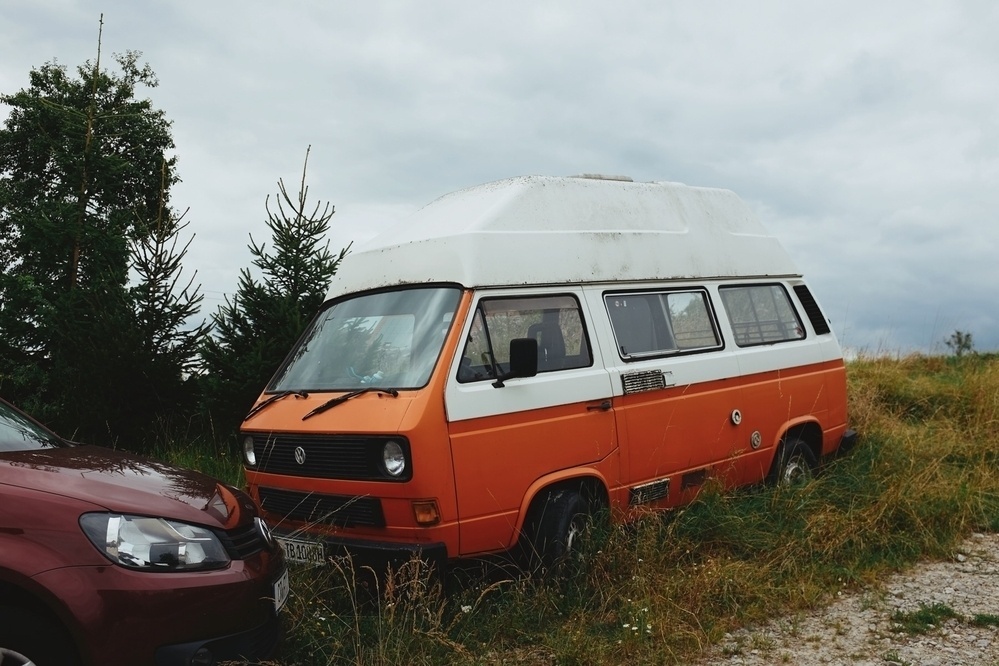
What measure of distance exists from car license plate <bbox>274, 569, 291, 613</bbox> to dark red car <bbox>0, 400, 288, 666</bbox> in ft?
0.04

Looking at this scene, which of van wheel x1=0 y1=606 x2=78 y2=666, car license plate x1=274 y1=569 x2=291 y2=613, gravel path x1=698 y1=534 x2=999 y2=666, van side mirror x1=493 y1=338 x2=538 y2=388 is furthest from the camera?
van side mirror x1=493 y1=338 x2=538 y2=388

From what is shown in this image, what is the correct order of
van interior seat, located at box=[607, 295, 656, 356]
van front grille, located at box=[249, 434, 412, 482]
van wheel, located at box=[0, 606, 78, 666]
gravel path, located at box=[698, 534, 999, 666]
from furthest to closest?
van interior seat, located at box=[607, 295, 656, 356] → van front grille, located at box=[249, 434, 412, 482] → gravel path, located at box=[698, 534, 999, 666] → van wheel, located at box=[0, 606, 78, 666]

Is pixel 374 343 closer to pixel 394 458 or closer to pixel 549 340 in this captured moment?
pixel 394 458

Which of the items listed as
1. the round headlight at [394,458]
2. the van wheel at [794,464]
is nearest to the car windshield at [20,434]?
the round headlight at [394,458]

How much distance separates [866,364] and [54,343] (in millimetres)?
12149

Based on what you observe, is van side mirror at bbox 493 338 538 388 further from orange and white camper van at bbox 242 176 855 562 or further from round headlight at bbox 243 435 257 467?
round headlight at bbox 243 435 257 467

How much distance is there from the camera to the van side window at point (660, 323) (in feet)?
22.0

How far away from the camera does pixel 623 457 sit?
6.39 metres

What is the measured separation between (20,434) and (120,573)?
150cm

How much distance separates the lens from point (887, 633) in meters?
5.39

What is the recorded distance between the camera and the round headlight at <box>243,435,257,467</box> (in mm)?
6141

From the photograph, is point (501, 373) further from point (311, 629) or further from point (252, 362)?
point (252, 362)

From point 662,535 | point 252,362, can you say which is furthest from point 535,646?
point 252,362

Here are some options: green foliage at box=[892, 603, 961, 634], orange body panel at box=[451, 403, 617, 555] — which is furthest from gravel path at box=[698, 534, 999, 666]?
orange body panel at box=[451, 403, 617, 555]
